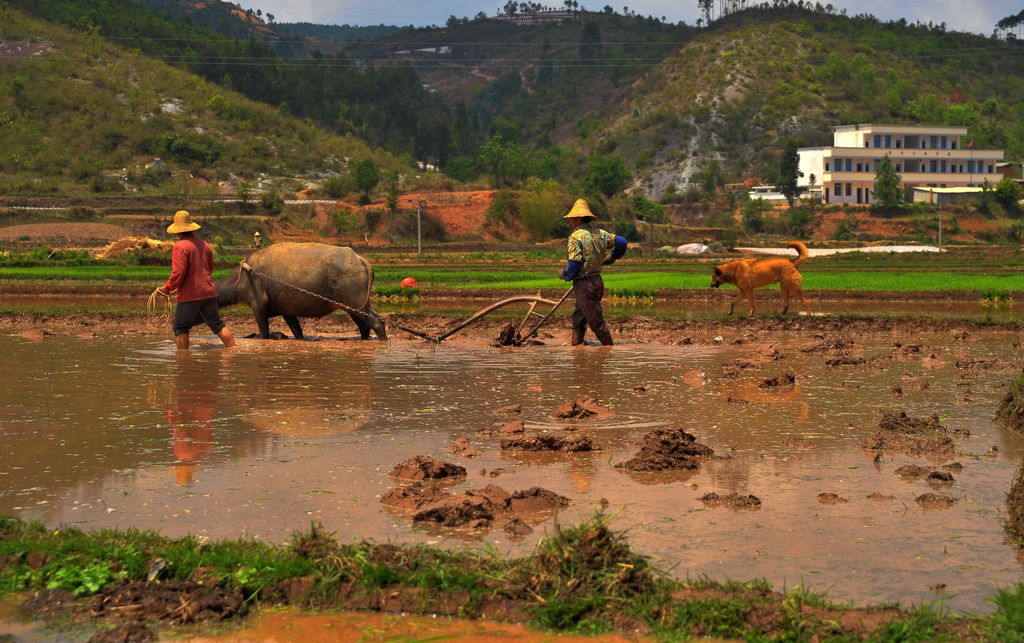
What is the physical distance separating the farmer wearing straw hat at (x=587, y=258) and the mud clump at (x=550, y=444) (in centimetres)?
595

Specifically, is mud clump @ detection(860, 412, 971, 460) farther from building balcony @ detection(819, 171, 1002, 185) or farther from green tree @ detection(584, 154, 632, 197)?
building balcony @ detection(819, 171, 1002, 185)

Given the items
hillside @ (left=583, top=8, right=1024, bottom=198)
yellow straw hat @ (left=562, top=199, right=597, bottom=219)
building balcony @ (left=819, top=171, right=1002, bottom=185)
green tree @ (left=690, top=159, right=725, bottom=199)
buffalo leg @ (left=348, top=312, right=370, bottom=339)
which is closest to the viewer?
yellow straw hat @ (left=562, top=199, right=597, bottom=219)

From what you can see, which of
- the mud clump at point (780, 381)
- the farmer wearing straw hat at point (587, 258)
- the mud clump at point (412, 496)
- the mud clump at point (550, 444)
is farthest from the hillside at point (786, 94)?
the mud clump at point (412, 496)

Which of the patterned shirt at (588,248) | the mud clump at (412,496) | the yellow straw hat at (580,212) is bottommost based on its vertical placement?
the mud clump at (412,496)

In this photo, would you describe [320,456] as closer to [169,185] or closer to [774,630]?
[774,630]

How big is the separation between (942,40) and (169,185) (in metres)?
124

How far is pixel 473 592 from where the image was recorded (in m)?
5.17

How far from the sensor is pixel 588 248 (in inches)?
575

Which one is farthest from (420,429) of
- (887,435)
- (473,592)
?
(473,592)

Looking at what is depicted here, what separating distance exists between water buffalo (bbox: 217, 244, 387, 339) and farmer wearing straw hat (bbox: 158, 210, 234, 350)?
3.25 ft

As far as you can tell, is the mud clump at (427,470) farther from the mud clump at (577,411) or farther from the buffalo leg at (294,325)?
the buffalo leg at (294,325)

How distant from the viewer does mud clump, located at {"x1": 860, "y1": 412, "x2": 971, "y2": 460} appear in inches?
327

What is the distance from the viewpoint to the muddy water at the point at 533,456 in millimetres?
6008

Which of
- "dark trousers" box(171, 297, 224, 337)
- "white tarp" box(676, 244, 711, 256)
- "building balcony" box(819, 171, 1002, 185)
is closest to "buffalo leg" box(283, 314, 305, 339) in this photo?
"dark trousers" box(171, 297, 224, 337)
